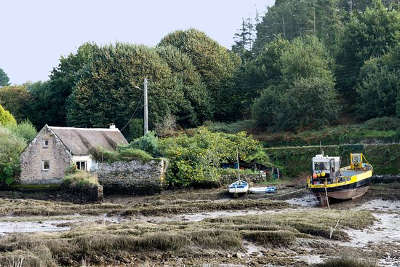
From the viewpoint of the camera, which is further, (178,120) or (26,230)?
(178,120)

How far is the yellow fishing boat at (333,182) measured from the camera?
3212cm

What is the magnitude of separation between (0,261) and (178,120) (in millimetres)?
40343

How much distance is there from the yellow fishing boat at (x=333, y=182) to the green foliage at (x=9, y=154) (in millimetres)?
21196

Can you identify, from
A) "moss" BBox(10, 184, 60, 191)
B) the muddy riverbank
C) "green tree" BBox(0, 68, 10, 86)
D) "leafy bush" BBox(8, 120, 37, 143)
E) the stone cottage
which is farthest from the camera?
"green tree" BBox(0, 68, 10, 86)

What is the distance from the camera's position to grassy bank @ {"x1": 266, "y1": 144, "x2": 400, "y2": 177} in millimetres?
39781

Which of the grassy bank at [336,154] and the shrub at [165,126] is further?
the shrub at [165,126]

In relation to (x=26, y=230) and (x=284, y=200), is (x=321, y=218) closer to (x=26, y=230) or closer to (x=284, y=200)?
(x=284, y=200)

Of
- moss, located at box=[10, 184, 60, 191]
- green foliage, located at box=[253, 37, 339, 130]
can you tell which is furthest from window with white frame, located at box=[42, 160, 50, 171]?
green foliage, located at box=[253, 37, 339, 130]

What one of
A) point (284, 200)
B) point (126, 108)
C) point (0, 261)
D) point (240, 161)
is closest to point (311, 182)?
point (284, 200)

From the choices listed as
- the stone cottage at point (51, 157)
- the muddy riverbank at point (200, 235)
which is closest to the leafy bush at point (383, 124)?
the muddy riverbank at point (200, 235)

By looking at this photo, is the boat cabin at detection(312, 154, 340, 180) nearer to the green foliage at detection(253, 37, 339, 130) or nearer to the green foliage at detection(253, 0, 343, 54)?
the green foliage at detection(253, 37, 339, 130)

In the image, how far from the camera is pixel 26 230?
24906 mm

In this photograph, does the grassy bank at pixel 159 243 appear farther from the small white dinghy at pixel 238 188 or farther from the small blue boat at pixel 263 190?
the small blue boat at pixel 263 190

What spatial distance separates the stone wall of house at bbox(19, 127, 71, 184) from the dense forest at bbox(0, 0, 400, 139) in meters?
13.1
